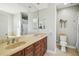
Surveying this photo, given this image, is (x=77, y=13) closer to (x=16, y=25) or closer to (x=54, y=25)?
(x=54, y=25)

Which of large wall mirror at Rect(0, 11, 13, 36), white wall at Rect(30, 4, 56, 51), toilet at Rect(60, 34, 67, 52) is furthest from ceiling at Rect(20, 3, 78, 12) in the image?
toilet at Rect(60, 34, 67, 52)

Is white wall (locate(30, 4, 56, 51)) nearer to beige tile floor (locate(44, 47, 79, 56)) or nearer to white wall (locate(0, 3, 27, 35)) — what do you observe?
beige tile floor (locate(44, 47, 79, 56))

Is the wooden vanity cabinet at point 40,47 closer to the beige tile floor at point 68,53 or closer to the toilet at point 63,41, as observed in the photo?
the beige tile floor at point 68,53

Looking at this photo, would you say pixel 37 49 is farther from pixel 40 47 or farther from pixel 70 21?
pixel 70 21

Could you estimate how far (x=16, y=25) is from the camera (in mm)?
1706

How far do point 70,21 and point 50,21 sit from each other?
15.3 inches

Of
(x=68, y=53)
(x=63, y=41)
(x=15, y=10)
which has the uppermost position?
(x=15, y=10)

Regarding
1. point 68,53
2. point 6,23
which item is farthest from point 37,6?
point 68,53

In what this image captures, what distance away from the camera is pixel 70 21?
5.52ft

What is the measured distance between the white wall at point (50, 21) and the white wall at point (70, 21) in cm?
10

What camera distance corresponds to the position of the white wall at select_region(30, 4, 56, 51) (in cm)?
175

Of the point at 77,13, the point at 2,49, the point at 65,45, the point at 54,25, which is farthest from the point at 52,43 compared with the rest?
the point at 2,49

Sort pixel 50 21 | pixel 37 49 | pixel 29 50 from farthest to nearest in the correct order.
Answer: pixel 37 49 < pixel 50 21 < pixel 29 50

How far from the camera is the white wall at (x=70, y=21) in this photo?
65.2 inches
